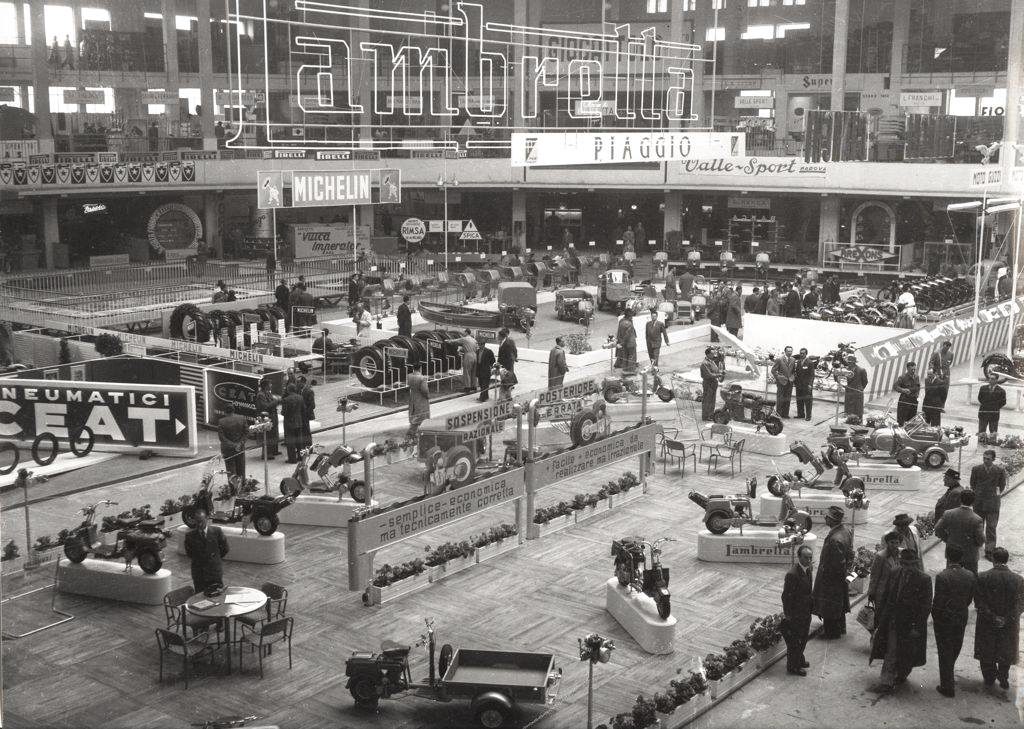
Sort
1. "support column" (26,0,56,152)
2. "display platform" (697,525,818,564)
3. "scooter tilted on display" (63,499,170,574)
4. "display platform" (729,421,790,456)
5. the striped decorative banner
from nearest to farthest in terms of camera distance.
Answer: "scooter tilted on display" (63,499,170,574) < "display platform" (697,525,818,564) < "display platform" (729,421,790,456) < the striped decorative banner < "support column" (26,0,56,152)

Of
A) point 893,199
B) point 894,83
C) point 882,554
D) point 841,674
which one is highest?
point 894,83

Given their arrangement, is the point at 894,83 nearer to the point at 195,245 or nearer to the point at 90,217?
the point at 195,245

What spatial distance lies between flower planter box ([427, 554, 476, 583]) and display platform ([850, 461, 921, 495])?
6.16 meters

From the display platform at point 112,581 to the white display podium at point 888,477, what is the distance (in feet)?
31.4

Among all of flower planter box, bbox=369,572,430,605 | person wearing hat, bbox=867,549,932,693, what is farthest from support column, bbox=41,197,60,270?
person wearing hat, bbox=867,549,932,693

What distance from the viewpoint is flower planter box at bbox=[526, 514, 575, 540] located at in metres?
14.7

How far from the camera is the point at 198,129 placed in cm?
4588

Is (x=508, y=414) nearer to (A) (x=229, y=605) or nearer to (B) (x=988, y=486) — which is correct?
(B) (x=988, y=486)

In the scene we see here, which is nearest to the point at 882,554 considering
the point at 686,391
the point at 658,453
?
the point at 658,453

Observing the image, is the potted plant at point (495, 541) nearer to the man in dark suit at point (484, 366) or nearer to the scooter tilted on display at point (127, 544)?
the scooter tilted on display at point (127, 544)

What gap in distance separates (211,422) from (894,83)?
113 ft

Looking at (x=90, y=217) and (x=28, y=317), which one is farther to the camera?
(x=90, y=217)

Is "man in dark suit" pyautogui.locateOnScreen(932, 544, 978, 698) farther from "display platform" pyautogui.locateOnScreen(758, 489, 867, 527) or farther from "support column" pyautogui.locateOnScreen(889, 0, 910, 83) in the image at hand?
"support column" pyautogui.locateOnScreen(889, 0, 910, 83)

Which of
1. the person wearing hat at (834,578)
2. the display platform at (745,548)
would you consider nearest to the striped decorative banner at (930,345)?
the display platform at (745,548)
